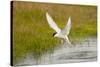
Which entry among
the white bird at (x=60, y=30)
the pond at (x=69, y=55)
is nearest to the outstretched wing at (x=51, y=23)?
the white bird at (x=60, y=30)

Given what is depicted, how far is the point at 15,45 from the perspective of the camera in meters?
2.17

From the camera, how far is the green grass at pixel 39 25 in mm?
2182

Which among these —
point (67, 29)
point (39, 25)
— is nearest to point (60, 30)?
point (67, 29)

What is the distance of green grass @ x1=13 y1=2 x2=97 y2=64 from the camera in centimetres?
218

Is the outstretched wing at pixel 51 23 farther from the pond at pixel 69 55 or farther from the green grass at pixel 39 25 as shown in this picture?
the pond at pixel 69 55

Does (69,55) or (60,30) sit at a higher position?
(60,30)

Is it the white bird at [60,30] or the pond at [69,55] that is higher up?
the white bird at [60,30]

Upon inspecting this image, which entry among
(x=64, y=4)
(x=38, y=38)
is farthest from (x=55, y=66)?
(x=64, y=4)

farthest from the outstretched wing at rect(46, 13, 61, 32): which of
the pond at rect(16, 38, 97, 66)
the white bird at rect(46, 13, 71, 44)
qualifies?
the pond at rect(16, 38, 97, 66)

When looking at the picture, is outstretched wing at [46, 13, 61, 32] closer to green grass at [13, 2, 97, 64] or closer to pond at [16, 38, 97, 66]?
green grass at [13, 2, 97, 64]

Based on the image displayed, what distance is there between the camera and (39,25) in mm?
2275

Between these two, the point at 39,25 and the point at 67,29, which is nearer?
the point at 39,25

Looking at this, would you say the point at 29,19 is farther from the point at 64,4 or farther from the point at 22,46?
the point at 64,4

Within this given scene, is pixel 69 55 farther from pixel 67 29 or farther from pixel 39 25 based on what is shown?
pixel 39 25
